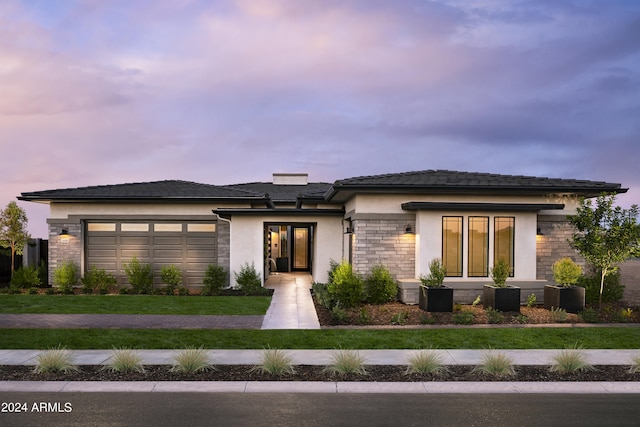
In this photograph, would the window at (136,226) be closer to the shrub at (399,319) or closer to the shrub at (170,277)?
the shrub at (170,277)

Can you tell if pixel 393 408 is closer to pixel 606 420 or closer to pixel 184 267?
pixel 606 420

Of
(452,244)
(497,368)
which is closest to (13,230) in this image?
(452,244)

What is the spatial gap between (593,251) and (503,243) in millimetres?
2650

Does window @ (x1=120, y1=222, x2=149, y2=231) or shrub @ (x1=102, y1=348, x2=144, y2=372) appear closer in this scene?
shrub @ (x1=102, y1=348, x2=144, y2=372)

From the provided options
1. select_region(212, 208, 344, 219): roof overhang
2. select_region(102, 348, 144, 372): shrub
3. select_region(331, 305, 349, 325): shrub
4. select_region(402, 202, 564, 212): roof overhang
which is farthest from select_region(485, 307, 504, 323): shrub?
select_region(102, 348, 144, 372): shrub

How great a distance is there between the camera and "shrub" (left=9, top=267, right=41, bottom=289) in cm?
1891

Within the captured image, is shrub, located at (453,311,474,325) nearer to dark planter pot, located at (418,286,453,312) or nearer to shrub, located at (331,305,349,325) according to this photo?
dark planter pot, located at (418,286,453,312)

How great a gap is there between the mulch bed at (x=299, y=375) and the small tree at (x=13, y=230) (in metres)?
14.9

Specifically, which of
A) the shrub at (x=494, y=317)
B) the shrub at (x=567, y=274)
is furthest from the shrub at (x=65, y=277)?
the shrub at (x=567, y=274)

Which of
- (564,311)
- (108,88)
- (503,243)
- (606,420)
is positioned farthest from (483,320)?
(108,88)

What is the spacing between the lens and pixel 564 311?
1295cm

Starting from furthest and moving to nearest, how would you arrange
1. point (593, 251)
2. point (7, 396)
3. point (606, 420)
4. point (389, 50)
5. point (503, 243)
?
point (389, 50) → point (503, 243) → point (593, 251) → point (7, 396) → point (606, 420)

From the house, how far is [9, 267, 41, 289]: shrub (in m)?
0.77

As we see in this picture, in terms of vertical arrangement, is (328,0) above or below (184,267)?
above
